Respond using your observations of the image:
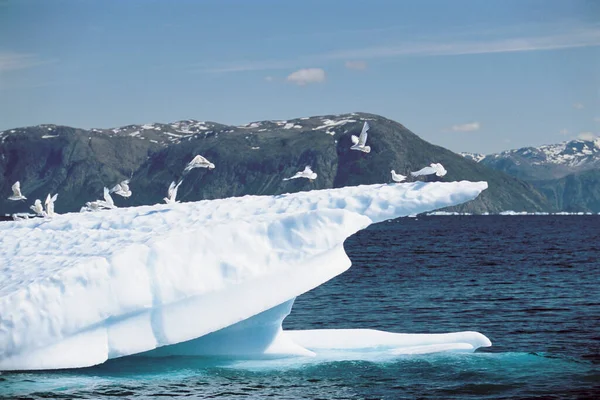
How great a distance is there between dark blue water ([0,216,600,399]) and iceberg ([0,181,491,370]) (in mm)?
797

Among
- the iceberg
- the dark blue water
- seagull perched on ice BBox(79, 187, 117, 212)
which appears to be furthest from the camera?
seagull perched on ice BBox(79, 187, 117, 212)

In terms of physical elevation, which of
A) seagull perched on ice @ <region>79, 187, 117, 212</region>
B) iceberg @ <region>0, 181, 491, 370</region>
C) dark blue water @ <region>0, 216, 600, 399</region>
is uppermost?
seagull perched on ice @ <region>79, 187, 117, 212</region>

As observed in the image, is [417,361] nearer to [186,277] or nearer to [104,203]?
[186,277]

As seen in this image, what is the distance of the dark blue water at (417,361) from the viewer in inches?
748

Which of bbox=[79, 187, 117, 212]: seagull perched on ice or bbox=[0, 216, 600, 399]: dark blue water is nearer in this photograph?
bbox=[0, 216, 600, 399]: dark blue water

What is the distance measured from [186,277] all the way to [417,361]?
6904mm

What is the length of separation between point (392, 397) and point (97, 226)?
30.5ft

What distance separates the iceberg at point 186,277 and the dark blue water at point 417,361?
0.80 meters

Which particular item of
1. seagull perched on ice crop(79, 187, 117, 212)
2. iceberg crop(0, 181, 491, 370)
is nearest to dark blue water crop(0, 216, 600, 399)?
iceberg crop(0, 181, 491, 370)

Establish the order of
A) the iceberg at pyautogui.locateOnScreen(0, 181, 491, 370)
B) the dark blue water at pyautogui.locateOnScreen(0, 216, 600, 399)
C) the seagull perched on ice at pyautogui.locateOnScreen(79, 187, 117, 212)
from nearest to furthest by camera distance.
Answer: the iceberg at pyautogui.locateOnScreen(0, 181, 491, 370)
the dark blue water at pyautogui.locateOnScreen(0, 216, 600, 399)
the seagull perched on ice at pyautogui.locateOnScreen(79, 187, 117, 212)

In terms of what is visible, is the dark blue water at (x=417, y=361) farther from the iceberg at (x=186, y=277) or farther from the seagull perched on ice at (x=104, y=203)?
the seagull perched on ice at (x=104, y=203)

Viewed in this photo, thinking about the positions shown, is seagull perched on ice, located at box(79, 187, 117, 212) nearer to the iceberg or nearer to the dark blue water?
the dark blue water

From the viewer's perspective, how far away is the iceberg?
18375mm

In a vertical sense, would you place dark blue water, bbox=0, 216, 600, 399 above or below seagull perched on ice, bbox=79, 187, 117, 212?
below
